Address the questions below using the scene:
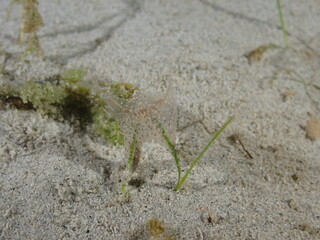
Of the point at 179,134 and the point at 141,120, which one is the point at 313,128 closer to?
the point at 179,134

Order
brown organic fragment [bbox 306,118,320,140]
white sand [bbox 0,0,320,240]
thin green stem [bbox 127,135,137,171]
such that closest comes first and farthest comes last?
white sand [bbox 0,0,320,240] < thin green stem [bbox 127,135,137,171] < brown organic fragment [bbox 306,118,320,140]

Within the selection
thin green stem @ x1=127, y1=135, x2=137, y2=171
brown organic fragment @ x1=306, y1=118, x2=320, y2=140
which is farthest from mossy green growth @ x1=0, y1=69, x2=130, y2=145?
brown organic fragment @ x1=306, y1=118, x2=320, y2=140

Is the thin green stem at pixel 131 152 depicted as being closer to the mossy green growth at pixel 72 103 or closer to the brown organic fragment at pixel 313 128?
the mossy green growth at pixel 72 103

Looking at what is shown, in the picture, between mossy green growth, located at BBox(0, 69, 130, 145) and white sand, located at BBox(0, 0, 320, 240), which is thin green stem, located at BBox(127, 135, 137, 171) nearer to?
white sand, located at BBox(0, 0, 320, 240)


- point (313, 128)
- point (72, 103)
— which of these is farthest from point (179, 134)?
point (313, 128)

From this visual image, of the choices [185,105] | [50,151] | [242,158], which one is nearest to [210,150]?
[242,158]

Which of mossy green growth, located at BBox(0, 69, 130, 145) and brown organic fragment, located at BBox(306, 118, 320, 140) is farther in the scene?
brown organic fragment, located at BBox(306, 118, 320, 140)
